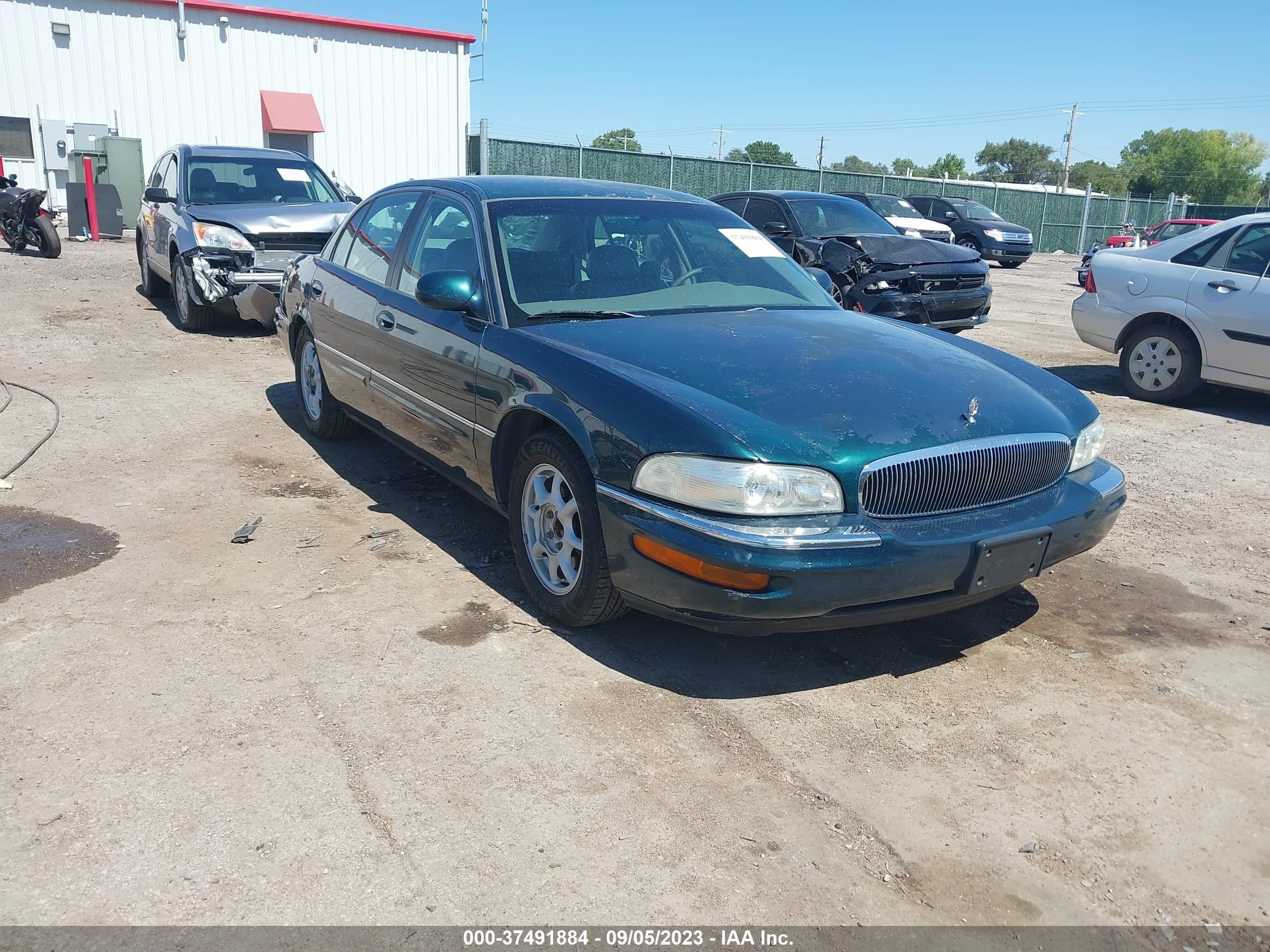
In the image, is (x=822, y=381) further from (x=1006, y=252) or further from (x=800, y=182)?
(x=800, y=182)

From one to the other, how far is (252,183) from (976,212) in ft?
68.7

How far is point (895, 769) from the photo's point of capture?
2.98 metres

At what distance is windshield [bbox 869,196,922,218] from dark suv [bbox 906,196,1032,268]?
5.16m

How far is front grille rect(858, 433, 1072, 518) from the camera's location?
3.15 meters

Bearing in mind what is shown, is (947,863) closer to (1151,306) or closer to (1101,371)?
(1151,306)

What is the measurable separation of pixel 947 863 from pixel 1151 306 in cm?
705

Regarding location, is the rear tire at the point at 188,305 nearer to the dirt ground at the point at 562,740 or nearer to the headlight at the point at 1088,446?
the dirt ground at the point at 562,740

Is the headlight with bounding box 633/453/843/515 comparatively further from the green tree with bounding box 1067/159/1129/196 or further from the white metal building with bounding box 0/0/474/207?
the green tree with bounding box 1067/159/1129/196

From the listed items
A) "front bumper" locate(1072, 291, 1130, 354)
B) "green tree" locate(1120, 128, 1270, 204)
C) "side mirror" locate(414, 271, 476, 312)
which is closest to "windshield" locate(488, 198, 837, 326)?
"side mirror" locate(414, 271, 476, 312)

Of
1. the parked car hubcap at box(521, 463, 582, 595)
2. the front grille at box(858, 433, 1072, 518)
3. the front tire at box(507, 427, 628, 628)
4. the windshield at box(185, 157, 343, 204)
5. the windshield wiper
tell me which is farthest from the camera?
the windshield at box(185, 157, 343, 204)

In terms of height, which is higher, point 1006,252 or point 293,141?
point 293,141

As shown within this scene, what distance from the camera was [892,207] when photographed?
19.9 metres

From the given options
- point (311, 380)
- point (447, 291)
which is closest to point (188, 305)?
point (311, 380)

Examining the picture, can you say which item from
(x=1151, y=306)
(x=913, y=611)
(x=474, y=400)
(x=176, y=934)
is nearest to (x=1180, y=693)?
(x=913, y=611)
